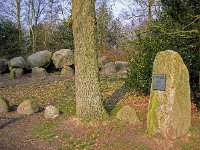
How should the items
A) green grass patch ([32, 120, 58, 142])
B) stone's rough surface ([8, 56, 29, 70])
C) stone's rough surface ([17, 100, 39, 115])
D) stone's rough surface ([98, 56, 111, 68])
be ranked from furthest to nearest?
1. stone's rough surface ([98, 56, 111, 68])
2. stone's rough surface ([8, 56, 29, 70])
3. stone's rough surface ([17, 100, 39, 115])
4. green grass patch ([32, 120, 58, 142])

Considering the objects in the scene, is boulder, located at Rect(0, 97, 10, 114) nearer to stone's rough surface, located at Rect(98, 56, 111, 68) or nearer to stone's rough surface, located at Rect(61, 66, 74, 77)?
stone's rough surface, located at Rect(61, 66, 74, 77)

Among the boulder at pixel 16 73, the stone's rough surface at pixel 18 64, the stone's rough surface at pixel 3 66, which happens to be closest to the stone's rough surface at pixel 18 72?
the boulder at pixel 16 73

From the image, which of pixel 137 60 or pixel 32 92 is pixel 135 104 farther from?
pixel 32 92

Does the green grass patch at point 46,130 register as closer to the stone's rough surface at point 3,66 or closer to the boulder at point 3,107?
the boulder at point 3,107

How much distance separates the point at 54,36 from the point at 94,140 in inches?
817

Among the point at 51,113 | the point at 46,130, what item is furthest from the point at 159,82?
the point at 51,113

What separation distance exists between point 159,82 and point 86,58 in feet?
6.51

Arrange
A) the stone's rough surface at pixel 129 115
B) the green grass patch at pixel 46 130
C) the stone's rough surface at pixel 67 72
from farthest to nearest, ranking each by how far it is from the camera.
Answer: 1. the stone's rough surface at pixel 67 72
2. the stone's rough surface at pixel 129 115
3. the green grass patch at pixel 46 130

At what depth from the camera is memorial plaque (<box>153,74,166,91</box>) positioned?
686cm

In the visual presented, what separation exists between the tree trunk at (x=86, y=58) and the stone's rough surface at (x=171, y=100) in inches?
A: 63.7

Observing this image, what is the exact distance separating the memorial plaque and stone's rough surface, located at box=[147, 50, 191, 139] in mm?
71

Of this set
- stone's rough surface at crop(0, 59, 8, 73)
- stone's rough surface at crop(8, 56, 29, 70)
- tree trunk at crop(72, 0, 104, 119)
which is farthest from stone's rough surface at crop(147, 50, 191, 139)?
stone's rough surface at crop(0, 59, 8, 73)

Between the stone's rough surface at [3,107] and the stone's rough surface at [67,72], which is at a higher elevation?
the stone's rough surface at [67,72]

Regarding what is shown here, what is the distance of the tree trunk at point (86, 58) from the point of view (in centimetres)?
796
